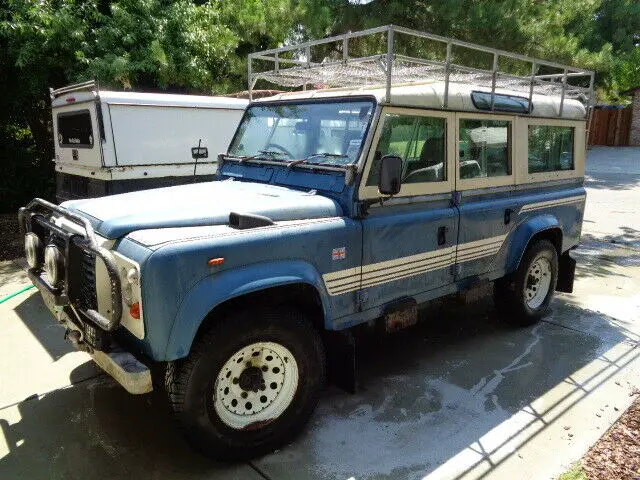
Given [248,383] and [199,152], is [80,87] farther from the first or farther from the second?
[248,383]

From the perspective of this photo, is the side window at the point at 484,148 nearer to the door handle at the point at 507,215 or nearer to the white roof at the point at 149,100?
the door handle at the point at 507,215

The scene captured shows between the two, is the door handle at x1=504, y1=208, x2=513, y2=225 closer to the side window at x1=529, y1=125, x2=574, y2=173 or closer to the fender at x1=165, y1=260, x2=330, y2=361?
the side window at x1=529, y1=125, x2=574, y2=173

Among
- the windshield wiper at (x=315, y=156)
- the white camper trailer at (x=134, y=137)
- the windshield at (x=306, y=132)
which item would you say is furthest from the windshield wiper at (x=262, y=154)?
the white camper trailer at (x=134, y=137)

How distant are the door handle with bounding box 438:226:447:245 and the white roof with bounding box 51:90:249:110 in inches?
192

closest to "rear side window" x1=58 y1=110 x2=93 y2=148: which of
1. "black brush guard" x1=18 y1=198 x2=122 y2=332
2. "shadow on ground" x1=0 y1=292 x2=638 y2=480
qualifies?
"black brush guard" x1=18 y1=198 x2=122 y2=332

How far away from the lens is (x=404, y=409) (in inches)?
150

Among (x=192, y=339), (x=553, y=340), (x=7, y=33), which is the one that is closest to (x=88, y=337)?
(x=192, y=339)

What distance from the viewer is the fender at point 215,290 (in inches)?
107

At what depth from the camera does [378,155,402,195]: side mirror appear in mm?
3355

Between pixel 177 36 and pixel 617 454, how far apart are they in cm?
984

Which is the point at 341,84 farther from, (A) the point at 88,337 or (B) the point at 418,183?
(A) the point at 88,337

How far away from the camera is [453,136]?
4133 mm

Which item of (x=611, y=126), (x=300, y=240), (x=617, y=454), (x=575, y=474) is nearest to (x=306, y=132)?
(x=300, y=240)

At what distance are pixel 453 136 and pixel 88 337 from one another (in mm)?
2999
